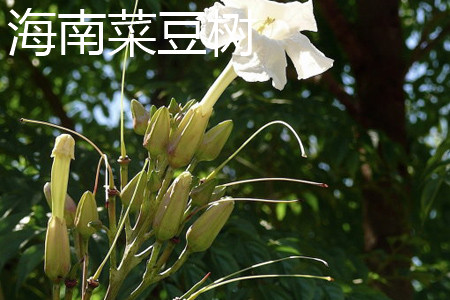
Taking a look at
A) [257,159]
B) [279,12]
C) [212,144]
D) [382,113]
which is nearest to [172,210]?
[212,144]

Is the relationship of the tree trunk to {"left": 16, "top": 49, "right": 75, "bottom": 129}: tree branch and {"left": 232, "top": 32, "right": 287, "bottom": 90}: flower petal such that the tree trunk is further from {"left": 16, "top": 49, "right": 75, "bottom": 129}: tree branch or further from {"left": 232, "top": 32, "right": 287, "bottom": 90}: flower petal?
{"left": 232, "top": 32, "right": 287, "bottom": 90}: flower petal

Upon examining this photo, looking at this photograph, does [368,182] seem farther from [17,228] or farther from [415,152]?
[17,228]

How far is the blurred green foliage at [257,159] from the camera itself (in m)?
2.00

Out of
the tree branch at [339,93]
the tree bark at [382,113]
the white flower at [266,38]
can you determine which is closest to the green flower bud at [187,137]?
the white flower at [266,38]

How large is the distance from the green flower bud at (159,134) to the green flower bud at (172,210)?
7 cm

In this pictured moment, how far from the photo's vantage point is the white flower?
1220 millimetres

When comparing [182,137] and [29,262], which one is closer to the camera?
[182,137]

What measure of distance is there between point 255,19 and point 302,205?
6.97 ft

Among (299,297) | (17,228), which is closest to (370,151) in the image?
(299,297)

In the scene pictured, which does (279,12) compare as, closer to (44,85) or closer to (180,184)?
(180,184)

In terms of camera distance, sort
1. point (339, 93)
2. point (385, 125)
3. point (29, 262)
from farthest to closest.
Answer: point (385, 125) < point (339, 93) < point (29, 262)

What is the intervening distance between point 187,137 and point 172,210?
0.13 meters

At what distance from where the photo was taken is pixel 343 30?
3.35 m

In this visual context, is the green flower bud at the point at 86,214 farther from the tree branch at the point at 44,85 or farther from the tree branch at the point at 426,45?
the tree branch at the point at 426,45
